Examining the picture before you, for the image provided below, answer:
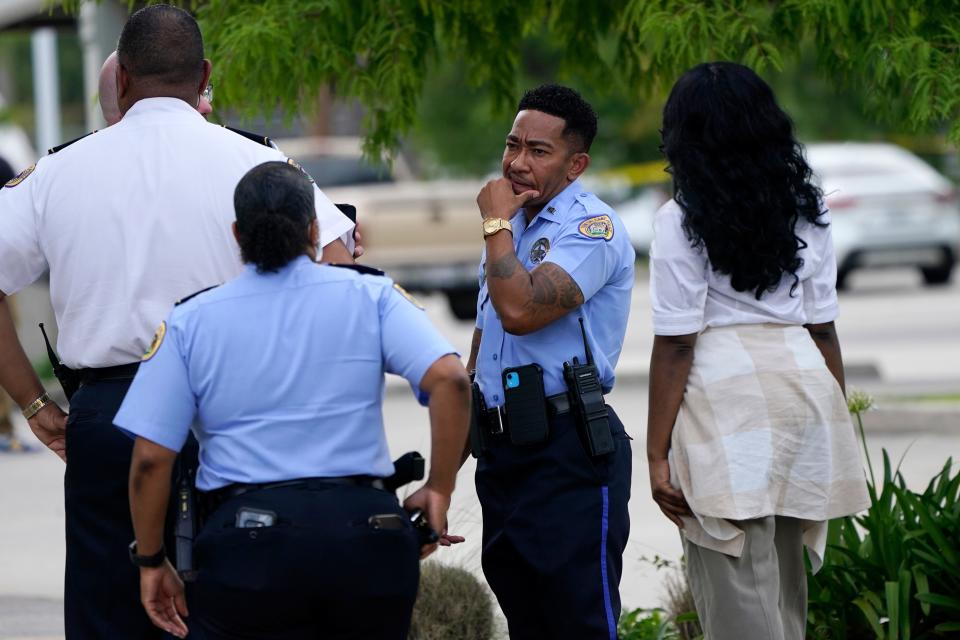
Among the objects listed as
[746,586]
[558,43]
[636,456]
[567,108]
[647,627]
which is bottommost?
[636,456]

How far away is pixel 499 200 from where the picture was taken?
4.00m

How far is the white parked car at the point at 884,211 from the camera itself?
1969 cm

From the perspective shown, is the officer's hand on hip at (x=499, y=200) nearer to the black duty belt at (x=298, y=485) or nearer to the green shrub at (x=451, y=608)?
the black duty belt at (x=298, y=485)

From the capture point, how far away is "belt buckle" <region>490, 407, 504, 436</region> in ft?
13.3

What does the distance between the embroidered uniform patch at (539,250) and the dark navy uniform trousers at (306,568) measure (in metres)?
1.11

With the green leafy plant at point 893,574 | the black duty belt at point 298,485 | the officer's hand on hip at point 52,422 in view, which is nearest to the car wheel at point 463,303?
the green leafy plant at point 893,574

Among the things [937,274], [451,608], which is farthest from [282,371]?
[937,274]

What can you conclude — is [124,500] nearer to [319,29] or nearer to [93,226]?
[93,226]

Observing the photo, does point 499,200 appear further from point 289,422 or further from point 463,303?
point 463,303

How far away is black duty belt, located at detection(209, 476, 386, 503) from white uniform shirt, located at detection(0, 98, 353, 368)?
0.65m

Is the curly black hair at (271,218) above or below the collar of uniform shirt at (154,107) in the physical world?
below

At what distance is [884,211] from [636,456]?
38.3 ft

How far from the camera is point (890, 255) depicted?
19984mm

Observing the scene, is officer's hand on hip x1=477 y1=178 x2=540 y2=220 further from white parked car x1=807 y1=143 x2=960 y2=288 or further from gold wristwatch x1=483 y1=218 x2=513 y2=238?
white parked car x1=807 y1=143 x2=960 y2=288
